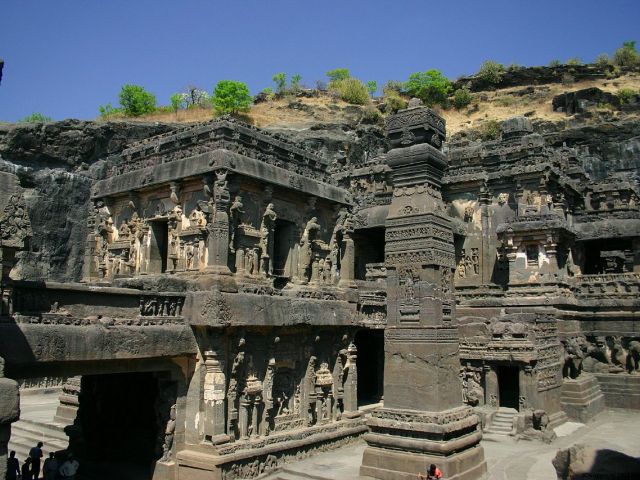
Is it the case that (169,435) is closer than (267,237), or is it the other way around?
(169,435)

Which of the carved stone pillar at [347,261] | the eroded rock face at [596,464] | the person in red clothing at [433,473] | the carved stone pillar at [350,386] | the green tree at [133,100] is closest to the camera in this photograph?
the eroded rock face at [596,464]

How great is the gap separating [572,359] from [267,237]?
1047cm

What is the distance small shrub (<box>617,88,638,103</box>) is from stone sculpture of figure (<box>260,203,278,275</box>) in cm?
3668

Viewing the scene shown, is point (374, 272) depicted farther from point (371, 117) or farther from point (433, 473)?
point (371, 117)

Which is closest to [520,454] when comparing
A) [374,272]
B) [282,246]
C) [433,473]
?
[433,473]

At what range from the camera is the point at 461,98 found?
5238 cm

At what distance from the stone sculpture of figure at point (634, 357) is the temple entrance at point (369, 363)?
7.97 m

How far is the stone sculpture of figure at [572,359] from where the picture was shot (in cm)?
1812

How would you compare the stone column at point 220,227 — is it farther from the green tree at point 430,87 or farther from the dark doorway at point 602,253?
the green tree at point 430,87

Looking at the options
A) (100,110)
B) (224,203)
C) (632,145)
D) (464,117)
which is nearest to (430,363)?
(224,203)

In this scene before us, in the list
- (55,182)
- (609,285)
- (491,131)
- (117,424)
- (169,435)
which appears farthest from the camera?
(491,131)

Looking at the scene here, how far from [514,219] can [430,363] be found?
1399cm

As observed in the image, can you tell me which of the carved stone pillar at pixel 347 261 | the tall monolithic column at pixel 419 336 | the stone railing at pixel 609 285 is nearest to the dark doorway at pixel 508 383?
the carved stone pillar at pixel 347 261

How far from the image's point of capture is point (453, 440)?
30.6 feet
